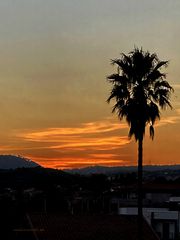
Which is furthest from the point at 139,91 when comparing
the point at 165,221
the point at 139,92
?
the point at 165,221

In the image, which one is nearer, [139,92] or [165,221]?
[139,92]

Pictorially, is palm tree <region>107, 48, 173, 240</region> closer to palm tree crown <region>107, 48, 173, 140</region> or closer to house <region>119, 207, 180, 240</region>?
palm tree crown <region>107, 48, 173, 140</region>

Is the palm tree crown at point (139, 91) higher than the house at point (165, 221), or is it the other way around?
the palm tree crown at point (139, 91)

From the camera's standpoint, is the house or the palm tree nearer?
the palm tree

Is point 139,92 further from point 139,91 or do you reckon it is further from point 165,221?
point 165,221

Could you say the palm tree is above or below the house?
above

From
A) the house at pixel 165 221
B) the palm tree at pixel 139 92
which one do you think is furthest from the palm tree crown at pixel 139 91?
the house at pixel 165 221

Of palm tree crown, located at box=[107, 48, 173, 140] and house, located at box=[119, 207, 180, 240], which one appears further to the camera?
house, located at box=[119, 207, 180, 240]

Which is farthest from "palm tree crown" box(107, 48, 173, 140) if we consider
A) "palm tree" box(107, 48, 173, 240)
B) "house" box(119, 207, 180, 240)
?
"house" box(119, 207, 180, 240)

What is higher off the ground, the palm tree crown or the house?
the palm tree crown

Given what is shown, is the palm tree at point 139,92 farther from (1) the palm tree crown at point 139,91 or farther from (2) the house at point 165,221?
(2) the house at point 165,221

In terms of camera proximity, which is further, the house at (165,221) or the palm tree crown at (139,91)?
the house at (165,221)

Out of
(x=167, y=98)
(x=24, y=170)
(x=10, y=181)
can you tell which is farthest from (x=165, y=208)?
(x=24, y=170)

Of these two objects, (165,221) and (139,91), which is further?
(165,221)
